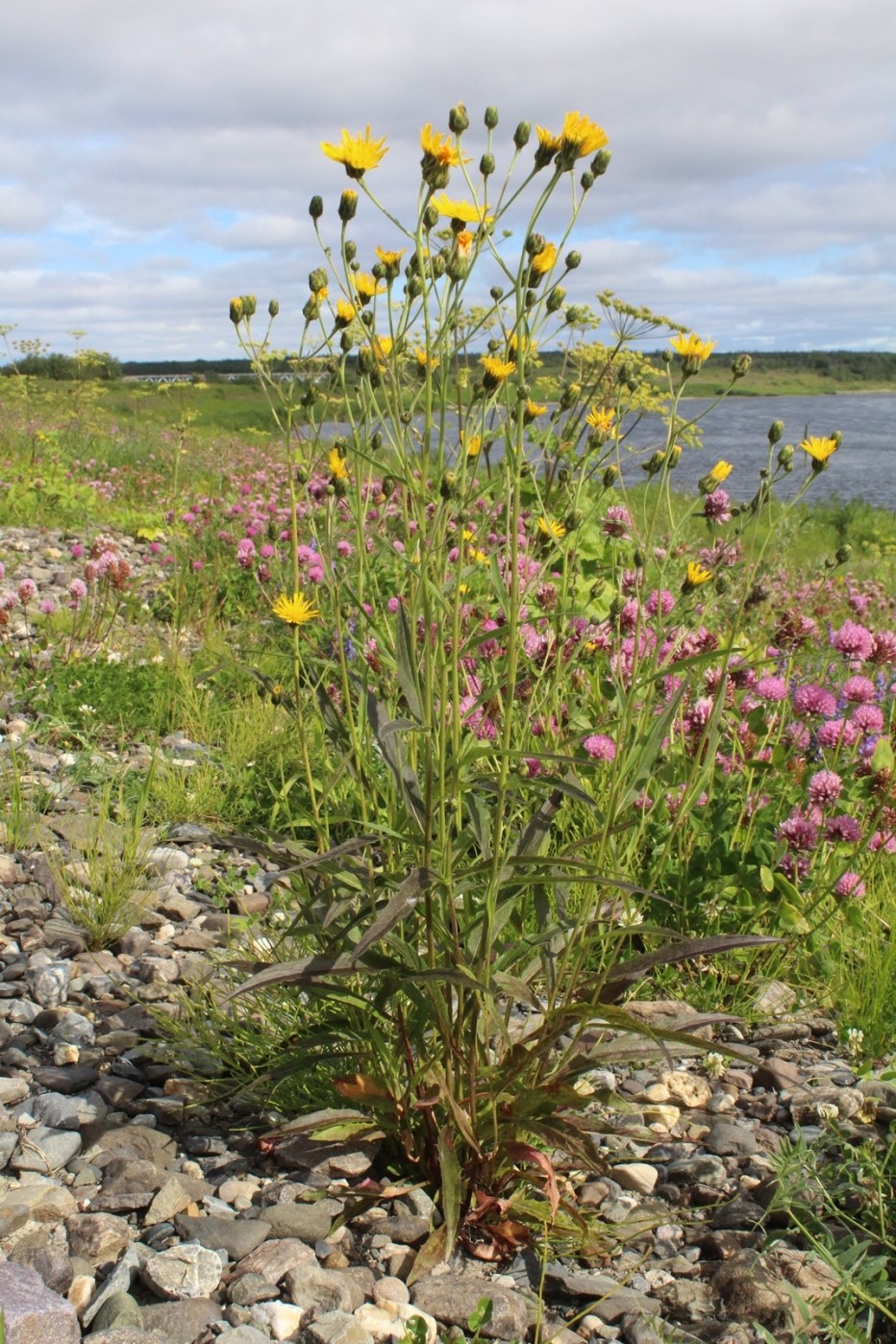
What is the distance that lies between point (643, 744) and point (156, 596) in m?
4.00

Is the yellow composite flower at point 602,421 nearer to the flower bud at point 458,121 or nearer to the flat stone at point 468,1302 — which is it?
the flower bud at point 458,121

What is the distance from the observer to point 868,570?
27.5 feet

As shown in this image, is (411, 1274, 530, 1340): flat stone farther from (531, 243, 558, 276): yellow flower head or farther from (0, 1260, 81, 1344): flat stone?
(531, 243, 558, 276): yellow flower head

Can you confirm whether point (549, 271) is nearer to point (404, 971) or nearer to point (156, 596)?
point (404, 971)

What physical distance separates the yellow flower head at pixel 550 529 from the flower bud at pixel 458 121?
0.58 metres

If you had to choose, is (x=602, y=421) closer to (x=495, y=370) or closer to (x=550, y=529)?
(x=550, y=529)

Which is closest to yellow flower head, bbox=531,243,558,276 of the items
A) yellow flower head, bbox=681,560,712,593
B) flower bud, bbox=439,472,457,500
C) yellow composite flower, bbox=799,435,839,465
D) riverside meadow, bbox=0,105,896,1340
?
riverside meadow, bbox=0,105,896,1340

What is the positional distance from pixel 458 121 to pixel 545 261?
0.21 m

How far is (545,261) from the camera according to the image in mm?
1488

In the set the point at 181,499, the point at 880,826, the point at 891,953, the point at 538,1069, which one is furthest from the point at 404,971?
the point at 181,499

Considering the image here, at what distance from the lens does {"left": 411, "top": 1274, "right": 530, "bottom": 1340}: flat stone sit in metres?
1.42

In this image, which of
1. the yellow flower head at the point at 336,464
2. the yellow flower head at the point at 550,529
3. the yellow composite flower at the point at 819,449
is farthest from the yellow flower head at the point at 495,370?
the yellow composite flower at the point at 819,449

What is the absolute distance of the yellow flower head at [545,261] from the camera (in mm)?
1461

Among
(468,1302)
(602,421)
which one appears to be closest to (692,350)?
(602,421)
